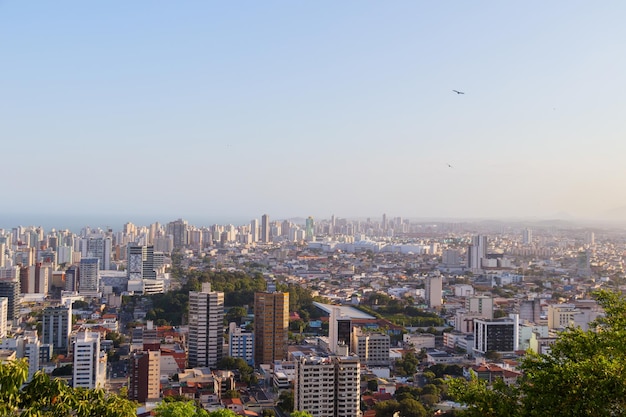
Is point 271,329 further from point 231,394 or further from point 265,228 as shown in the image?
point 265,228

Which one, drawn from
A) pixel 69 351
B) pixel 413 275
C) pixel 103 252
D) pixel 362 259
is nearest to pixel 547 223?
pixel 413 275

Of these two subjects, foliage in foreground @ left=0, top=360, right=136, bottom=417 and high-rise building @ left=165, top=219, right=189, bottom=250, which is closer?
foliage in foreground @ left=0, top=360, right=136, bottom=417

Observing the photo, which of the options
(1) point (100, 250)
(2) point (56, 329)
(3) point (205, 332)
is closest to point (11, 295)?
(2) point (56, 329)

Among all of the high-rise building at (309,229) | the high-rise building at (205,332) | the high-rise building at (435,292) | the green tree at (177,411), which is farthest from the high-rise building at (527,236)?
the green tree at (177,411)

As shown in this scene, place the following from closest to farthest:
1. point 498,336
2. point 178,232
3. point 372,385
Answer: point 372,385 < point 498,336 < point 178,232

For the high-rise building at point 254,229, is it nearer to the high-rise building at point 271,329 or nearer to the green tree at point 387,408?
the high-rise building at point 271,329

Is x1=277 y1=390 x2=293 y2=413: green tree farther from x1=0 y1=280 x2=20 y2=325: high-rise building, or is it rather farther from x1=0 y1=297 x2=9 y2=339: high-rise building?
x1=0 y1=280 x2=20 y2=325: high-rise building

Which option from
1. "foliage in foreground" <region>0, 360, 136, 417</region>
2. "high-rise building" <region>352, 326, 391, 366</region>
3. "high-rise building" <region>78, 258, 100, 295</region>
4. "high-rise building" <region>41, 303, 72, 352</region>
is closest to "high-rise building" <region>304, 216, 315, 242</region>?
"high-rise building" <region>78, 258, 100, 295</region>
